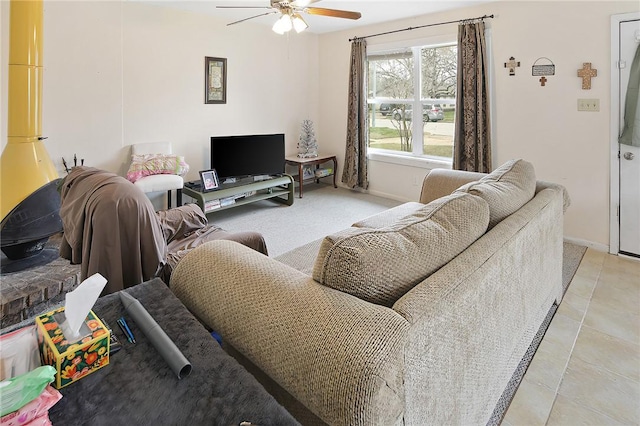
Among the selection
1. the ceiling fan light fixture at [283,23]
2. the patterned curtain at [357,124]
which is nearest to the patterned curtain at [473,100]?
the patterned curtain at [357,124]

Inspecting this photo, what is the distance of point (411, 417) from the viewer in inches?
35.7

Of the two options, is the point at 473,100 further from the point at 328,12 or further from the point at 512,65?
the point at 328,12

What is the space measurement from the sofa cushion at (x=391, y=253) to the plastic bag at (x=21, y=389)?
63 centimetres

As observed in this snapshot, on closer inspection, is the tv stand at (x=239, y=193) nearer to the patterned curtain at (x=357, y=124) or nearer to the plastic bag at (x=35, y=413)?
the patterned curtain at (x=357, y=124)

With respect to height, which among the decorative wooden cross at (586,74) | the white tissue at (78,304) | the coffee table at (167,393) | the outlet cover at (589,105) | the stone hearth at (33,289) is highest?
the decorative wooden cross at (586,74)

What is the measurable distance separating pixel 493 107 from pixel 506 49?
59 centimetres

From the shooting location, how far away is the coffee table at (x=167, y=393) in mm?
688

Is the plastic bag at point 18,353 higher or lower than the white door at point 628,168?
lower

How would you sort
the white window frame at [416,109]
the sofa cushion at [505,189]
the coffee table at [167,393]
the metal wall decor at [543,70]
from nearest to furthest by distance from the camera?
1. the coffee table at [167,393]
2. the sofa cushion at [505,189]
3. the metal wall decor at [543,70]
4. the white window frame at [416,109]

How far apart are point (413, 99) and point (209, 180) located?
2870 mm

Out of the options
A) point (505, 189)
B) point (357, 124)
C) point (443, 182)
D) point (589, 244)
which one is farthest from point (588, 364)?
point (357, 124)

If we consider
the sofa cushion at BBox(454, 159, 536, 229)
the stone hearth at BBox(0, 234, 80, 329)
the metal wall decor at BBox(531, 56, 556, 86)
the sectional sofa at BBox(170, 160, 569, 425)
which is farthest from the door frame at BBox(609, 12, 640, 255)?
the stone hearth at BBox(0, 234, 80, 329)

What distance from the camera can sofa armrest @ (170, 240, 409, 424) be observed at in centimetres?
76

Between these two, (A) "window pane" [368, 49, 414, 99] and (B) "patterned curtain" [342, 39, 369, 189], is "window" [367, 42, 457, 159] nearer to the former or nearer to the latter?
(A) "window pane" [368, 49, 414, 99]
